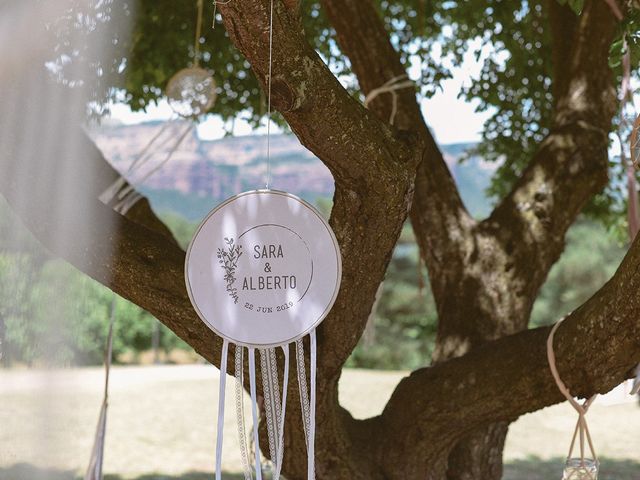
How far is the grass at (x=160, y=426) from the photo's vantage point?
1796 mm

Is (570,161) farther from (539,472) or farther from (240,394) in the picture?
(539,472)

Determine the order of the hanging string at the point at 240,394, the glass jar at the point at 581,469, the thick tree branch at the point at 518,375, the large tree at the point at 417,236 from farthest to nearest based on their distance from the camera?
1. the glass jar at the point at 581,469
2. the thick tree branch at the point at 518,375
3. the large tree at the point at 417,236
4. the hanging string at the point at 240,394

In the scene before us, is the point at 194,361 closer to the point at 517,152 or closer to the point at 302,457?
the point at 517,152

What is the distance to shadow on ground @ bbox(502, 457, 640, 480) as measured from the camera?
487cm

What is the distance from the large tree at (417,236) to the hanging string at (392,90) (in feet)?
0.06

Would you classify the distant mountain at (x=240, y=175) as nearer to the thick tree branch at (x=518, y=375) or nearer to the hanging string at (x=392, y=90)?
the hanging string at (x=392, y=90)

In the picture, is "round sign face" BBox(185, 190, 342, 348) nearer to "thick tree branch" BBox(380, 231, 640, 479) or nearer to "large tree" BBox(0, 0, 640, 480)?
"large tree" BBox(0, 0, 640, 480)

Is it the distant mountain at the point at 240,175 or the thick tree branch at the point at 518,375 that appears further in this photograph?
the distant mountain at the point at 240,175

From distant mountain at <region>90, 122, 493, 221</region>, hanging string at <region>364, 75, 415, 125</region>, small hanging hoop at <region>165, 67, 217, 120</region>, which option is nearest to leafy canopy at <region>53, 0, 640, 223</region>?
small hanging hoop at <region>165, 67, 217, 120</region>

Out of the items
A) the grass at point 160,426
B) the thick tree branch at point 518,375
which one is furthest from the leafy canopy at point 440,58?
the thick tree branch at point 518,375

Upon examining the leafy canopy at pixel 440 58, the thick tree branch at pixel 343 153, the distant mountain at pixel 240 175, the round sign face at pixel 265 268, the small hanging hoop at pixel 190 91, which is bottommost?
the round sign face at pixel 265 268

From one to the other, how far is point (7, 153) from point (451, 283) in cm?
145

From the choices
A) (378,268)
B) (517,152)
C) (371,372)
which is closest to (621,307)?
(378,268)

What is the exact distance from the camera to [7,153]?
173 cm
